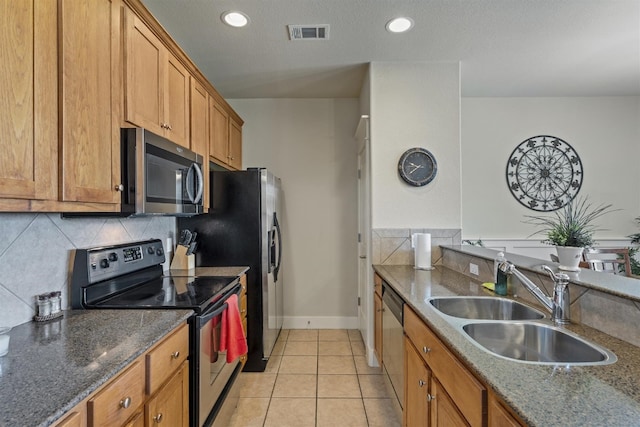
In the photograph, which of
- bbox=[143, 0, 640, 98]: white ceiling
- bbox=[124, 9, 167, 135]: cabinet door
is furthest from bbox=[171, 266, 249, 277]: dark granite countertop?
bbox=[143, 0, 640, 98]: white ceiling

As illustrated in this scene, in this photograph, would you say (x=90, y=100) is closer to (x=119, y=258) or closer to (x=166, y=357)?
(x=119, y=258)

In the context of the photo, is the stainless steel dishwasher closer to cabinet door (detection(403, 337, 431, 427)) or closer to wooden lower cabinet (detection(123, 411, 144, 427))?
cabinet door (detection(403, 337, 431, 427))

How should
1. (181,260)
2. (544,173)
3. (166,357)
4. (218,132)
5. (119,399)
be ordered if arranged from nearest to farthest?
(119,399)
(166,357)
(181,260)
(218,132)
(544,173)

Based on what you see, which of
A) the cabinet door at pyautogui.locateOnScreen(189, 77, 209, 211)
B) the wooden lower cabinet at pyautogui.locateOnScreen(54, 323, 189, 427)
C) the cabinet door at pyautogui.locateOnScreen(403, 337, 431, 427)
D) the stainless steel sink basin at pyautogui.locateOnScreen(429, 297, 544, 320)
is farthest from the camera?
the cabinet door at pyautogui.locateOnScreen(189, 77, 209, 211)

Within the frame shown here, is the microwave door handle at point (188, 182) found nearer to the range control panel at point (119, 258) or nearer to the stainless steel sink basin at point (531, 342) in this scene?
the range control panel at point (119, 258)

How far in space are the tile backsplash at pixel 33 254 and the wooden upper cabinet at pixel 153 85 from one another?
63 centimetres

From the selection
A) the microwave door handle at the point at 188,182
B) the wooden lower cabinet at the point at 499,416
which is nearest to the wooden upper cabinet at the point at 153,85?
the microwave door handle at the point at 188,182

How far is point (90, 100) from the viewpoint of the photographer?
128 centimetres

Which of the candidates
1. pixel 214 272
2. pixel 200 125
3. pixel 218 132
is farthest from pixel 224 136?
pixel 214 272

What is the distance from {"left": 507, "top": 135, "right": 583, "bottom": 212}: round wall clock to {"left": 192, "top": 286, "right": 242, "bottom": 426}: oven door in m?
3.53

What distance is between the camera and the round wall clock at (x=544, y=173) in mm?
3658

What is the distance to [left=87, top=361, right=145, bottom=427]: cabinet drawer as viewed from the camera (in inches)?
34.1

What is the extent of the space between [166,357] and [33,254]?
2.54 feet

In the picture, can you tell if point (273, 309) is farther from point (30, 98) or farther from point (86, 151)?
point (30, 98)
